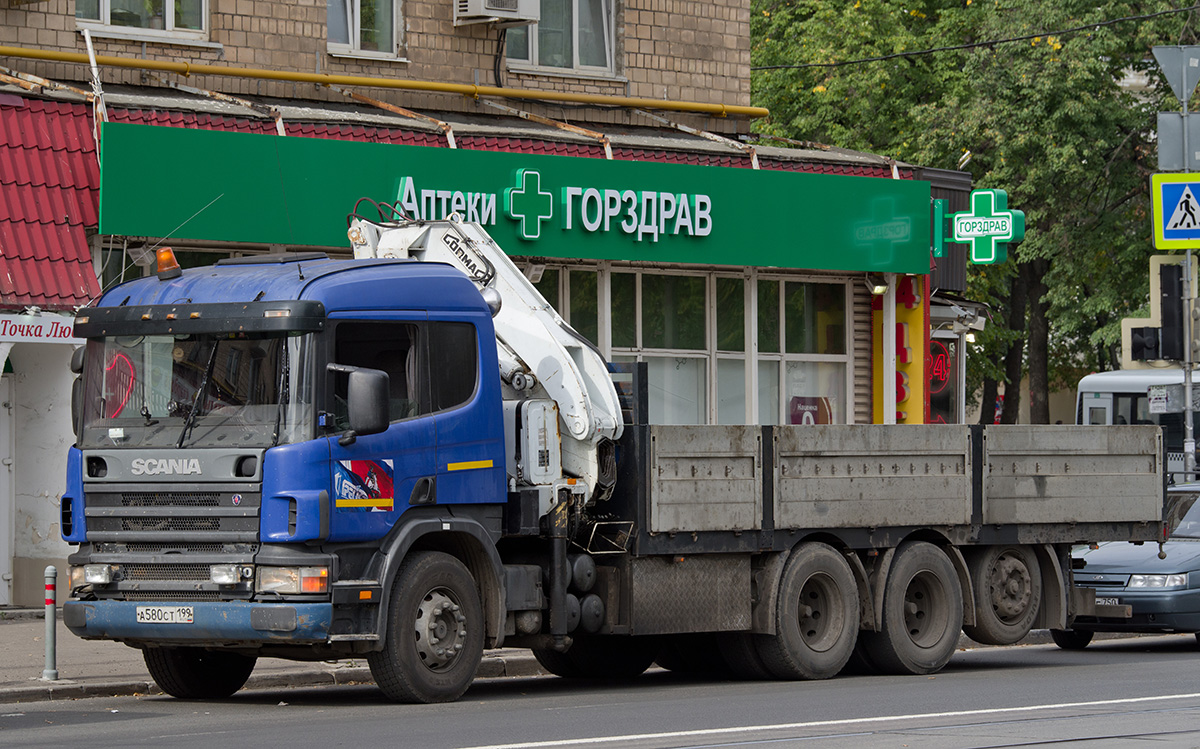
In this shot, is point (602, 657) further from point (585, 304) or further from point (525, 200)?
point (585, 304)

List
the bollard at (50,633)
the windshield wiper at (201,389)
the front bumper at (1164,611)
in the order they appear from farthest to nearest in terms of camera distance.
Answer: the front bumper at (1164,611)
the bollard at (50,633)
the windshield wiper at (201,389)

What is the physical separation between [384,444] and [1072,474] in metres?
6.72

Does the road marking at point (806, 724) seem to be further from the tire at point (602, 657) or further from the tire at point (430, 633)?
the tire at point (602, 657)

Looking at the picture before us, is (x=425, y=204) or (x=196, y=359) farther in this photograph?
(x=425, y=204)

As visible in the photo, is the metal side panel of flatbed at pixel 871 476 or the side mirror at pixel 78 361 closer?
the side mirror at pixel 78 361

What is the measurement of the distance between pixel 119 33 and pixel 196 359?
28.6 feet

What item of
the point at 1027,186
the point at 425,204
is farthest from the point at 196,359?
the point at 1027,186

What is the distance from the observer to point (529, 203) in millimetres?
20344

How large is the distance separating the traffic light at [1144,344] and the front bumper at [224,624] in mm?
12761

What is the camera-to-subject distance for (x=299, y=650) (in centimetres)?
1185

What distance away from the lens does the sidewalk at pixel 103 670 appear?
13.0 metres

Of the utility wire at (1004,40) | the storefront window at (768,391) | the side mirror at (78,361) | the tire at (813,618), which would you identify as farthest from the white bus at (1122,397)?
the side mirror at (78,361)

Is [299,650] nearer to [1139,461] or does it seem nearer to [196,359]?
[196,359]

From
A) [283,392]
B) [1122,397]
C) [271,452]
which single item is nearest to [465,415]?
[283,392]
